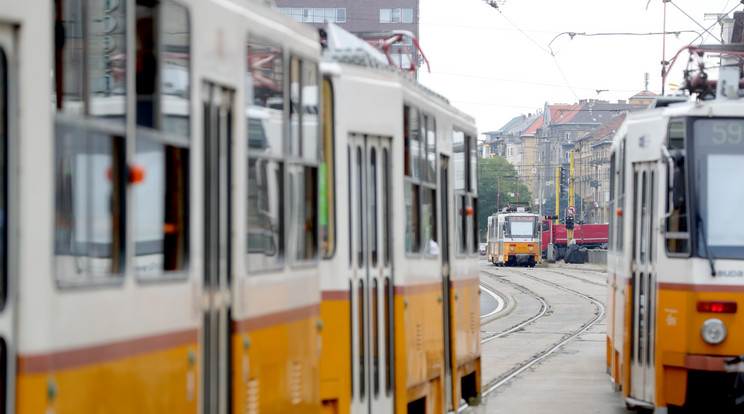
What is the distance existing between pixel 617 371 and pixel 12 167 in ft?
31.6

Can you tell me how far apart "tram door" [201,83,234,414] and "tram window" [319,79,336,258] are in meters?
2.68

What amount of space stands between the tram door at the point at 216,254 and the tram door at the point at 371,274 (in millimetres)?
2930

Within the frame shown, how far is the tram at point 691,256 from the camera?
943 centimetres

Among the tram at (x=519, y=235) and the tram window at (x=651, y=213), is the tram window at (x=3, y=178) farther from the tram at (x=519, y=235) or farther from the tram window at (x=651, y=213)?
the tram at (x=519, y=235)

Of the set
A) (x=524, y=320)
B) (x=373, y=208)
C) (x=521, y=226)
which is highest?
(x=373, y=208)

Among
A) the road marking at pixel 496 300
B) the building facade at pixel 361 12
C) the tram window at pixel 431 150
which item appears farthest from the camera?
the building facade at pixel 361 12

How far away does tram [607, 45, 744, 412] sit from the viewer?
9430mm

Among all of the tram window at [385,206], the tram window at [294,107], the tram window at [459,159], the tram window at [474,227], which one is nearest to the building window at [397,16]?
the tram window at [474,227]

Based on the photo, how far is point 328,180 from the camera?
8.11m

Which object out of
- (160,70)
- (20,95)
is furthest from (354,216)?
(20,95)

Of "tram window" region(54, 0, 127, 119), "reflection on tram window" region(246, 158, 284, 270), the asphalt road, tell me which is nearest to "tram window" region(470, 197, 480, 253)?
the asphalt road

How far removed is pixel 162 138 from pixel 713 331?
6141mm

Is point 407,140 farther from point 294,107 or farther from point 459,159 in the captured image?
point 294,107

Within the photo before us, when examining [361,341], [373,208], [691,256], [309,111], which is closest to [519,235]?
[691,256]
